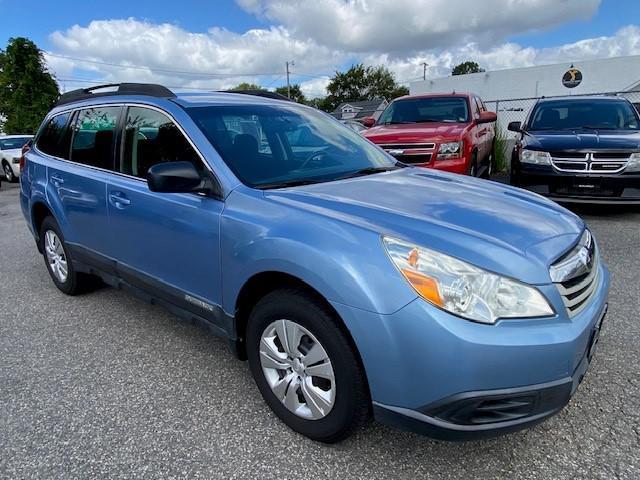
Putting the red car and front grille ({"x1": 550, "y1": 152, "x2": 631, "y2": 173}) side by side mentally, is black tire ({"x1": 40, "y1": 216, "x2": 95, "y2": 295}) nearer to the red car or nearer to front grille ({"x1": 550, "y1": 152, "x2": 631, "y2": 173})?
the red car

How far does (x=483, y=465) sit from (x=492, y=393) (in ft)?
1.80

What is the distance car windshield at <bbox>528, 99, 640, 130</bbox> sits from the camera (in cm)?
709

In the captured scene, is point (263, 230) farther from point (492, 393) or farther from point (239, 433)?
point (492, 393)

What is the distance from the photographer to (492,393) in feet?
5.86

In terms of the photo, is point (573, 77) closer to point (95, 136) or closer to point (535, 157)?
point (535, 157)

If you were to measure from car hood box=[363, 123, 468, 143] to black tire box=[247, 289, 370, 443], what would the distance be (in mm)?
4969

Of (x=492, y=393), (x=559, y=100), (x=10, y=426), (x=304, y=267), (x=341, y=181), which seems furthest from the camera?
(x=559, y=100)

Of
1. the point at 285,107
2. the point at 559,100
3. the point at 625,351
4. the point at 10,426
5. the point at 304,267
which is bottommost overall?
the point at 10,426

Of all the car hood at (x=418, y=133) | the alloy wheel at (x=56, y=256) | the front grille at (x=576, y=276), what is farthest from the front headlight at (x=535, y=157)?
the alloy wheel at (x=56, y=256)

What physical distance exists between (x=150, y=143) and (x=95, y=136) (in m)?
0.83

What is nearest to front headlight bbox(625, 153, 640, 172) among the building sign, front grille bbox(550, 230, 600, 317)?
front grille bbox(550, 230, 600, 317)

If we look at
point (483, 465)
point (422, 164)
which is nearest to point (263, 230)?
point (483, 465)

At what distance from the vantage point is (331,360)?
2061mm

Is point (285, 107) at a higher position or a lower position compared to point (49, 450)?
higher
